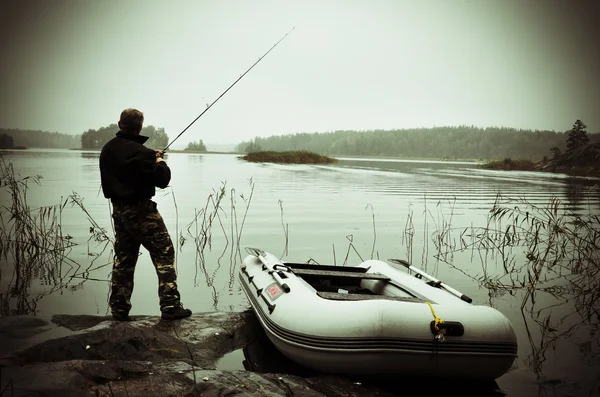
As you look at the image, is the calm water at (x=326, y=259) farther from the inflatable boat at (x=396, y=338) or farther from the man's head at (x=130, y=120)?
the man's head at (x=130, y=120)

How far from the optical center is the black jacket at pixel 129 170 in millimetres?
4453

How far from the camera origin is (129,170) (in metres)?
4.46

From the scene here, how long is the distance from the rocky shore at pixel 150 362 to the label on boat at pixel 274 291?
1.79 feet

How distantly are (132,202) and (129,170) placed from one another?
0.96 feet

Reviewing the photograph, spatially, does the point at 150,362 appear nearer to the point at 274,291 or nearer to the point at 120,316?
the point at 120,316

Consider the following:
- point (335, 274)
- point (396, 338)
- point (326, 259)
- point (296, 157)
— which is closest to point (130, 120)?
→ point (335, 274)

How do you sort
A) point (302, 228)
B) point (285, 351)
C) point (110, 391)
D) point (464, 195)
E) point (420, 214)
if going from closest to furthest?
point (110, 391)
point (285, 351)
point (302, 228)
point (420, 214)
point (464, 195)

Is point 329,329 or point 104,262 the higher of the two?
point 329,329

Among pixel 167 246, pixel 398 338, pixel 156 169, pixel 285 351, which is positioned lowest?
pixel 285 351

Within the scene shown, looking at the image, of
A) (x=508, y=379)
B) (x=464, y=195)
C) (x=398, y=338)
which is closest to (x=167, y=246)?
(x=398, y=338)

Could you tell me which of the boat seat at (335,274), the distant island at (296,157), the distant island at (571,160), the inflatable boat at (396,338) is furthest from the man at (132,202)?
the distant island at (296,157)

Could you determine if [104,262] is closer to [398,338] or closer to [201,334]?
[201,334]

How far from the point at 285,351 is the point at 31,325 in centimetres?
259

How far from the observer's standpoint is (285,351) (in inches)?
167
